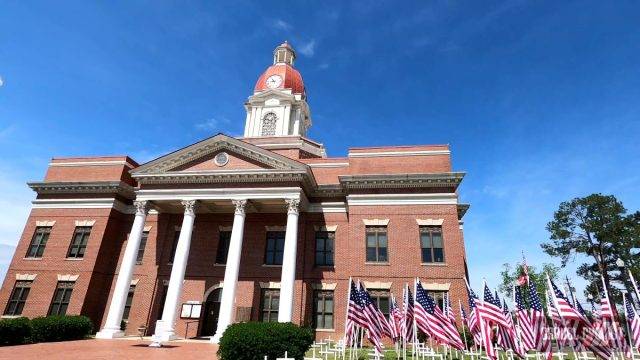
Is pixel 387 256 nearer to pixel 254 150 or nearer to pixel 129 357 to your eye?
pixel 254 150

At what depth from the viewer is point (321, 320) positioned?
2455 cm

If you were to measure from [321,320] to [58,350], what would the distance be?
14202mm

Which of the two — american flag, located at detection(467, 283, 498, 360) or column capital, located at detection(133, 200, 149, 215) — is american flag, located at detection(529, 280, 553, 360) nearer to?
american flag, located at detection(467, 283, 498, 360)

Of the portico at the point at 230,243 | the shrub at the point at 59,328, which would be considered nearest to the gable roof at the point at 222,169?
the portico at the point at 230,243

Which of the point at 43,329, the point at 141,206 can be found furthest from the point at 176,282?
the point at 43,329

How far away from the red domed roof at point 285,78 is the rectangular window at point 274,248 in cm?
1905

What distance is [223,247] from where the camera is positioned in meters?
28.1

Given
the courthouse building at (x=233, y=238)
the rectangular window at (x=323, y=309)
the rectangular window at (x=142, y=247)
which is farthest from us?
the rectangular window at (x=142, y=247)

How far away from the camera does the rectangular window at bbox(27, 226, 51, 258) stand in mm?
28891

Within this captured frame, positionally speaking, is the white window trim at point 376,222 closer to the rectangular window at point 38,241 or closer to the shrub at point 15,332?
the shrub at point 15,332

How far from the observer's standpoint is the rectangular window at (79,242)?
93.2 feet

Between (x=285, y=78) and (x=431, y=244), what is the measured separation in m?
25.2

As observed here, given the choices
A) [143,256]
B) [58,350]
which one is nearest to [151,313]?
[143,256]

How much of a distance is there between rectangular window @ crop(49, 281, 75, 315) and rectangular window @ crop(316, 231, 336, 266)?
1801cm
